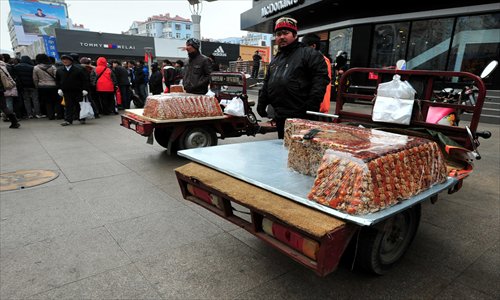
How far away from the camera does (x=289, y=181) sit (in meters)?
2.19

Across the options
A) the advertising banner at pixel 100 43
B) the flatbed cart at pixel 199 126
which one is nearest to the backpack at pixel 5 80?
the flatbed cart at pixel 199 126

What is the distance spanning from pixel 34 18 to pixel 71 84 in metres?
67.7

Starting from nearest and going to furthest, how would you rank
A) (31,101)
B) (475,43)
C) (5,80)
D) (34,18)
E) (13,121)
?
(5,80) → (13,121) → (31,101) → (475,43) → (34,18)

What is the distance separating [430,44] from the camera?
41.2 ft

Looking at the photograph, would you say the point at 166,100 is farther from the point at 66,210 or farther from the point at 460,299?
the point at 460,299

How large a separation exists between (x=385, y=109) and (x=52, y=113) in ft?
34.5

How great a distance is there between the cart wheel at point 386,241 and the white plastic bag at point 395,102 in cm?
99

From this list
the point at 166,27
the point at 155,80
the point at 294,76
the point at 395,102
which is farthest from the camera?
the point at 166,27

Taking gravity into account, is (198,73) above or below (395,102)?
above

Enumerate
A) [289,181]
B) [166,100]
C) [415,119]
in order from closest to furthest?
[289,181] < [415,119] < [166,100]

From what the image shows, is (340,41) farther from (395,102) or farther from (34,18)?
(34,18)

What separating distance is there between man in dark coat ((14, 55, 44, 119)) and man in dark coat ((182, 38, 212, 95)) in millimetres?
6586

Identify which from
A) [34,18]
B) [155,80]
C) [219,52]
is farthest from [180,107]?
[34,18]

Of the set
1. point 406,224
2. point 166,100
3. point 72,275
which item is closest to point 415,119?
point 406,224
